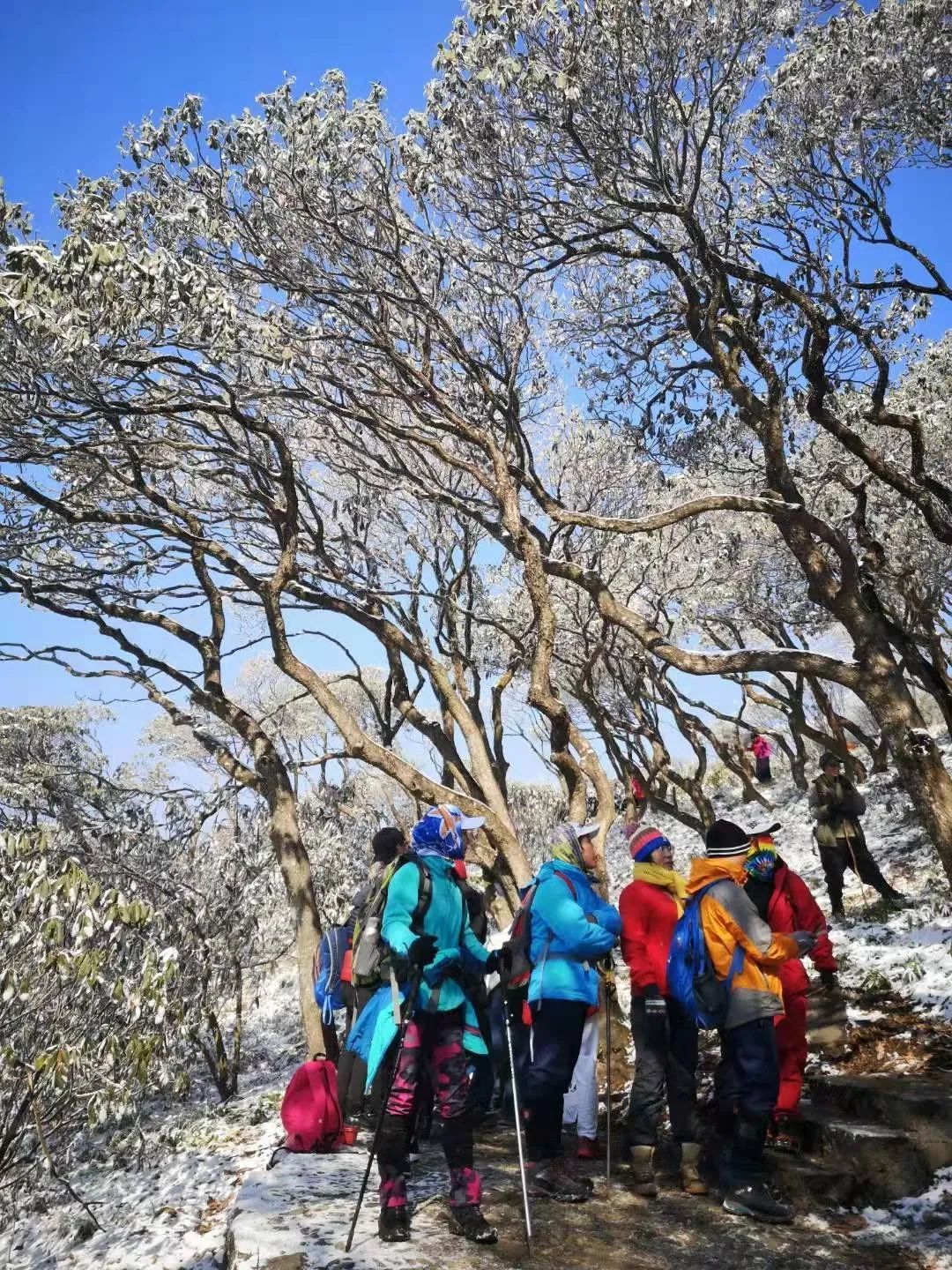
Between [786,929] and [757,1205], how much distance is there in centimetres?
189

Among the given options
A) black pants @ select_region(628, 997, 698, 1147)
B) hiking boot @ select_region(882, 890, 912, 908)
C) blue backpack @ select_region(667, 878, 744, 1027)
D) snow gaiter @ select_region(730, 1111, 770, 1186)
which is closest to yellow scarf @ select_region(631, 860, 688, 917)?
blue backpack @ select_region(667, 878, 744, 1027)

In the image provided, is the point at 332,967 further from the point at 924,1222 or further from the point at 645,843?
the point at 924,1222

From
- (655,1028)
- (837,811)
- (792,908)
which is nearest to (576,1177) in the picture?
(655,1028)

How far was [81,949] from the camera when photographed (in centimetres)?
554

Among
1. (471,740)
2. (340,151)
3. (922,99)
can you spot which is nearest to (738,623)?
(471,740)

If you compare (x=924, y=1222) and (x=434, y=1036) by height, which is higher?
(x=434, y=1036)

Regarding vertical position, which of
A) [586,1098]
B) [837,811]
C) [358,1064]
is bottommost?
[586,1098]

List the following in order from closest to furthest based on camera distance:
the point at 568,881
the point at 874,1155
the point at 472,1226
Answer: the point at 472,1226 < the point at 874,1155 < the point at 568,881

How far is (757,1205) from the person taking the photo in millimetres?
4719

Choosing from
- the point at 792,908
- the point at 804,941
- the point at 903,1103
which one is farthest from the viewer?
the point at 792,908

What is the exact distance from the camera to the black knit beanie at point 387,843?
21.6 ft

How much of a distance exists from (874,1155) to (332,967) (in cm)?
437

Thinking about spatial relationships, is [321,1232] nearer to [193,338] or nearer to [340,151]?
[193,338]

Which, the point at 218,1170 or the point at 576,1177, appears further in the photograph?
the point at 218,1170
